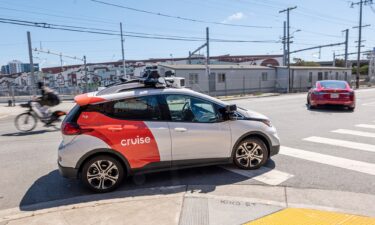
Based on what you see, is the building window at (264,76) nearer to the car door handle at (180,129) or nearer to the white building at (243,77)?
the white building at (243,77)

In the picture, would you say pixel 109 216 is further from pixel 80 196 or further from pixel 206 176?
pixel 206 176

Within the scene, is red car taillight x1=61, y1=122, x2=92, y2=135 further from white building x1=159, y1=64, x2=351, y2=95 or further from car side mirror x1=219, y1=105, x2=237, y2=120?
white building x1=159, y1=64, x2=351, y2=95

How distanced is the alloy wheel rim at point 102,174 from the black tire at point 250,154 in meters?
2.05

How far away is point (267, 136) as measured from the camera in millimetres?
5363

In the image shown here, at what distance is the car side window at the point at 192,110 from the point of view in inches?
190

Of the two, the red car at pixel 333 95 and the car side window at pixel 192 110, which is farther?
the red car at pixel 333 95

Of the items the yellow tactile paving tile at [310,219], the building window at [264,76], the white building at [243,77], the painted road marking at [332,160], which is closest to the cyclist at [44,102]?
the painted road marking at [332,160]

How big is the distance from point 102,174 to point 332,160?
4251mm

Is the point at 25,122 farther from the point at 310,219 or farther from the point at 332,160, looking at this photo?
the point at 310,219

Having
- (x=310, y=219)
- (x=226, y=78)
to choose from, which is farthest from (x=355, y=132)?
(x=226, y=78)

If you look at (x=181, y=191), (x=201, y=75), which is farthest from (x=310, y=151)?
(x=201, y=75)

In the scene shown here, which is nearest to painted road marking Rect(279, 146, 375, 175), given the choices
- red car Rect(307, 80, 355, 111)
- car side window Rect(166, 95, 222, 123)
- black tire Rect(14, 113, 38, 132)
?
car side window Rect(166, 95, 222, 123)

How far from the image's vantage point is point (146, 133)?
453cm

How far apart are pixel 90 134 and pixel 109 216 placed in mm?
1275
